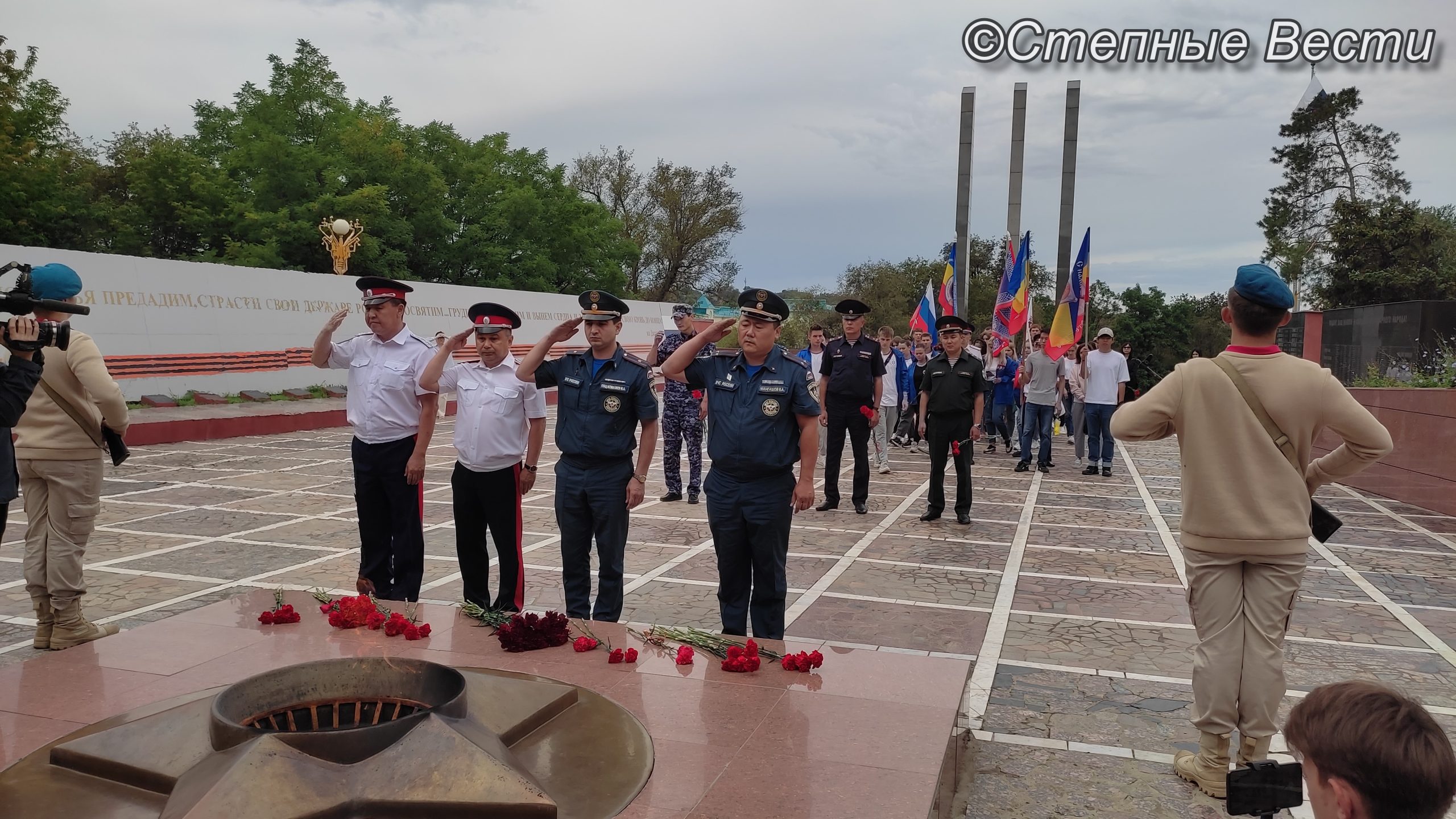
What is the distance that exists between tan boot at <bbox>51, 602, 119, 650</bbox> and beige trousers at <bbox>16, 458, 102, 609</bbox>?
0.04m

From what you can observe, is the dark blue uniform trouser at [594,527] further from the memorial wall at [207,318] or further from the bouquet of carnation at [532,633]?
the memorial wall at [207,318]

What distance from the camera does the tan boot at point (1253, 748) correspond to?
356 cm

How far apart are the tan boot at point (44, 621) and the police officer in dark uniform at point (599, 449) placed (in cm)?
250

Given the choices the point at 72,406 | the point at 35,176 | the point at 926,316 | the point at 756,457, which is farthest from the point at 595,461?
the point at 35,176

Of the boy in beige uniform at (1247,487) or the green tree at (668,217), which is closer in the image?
the boy in beige uniform at (1247,487)

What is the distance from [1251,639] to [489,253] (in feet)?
116

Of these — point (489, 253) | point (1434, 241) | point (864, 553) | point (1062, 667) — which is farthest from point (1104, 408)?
point (489, 253)

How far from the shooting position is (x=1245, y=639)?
3541 mm

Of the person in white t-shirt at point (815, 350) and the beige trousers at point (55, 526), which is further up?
the person in white t-shirt at point (815, 350)

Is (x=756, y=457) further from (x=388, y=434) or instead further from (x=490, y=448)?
(x=388, y=434)

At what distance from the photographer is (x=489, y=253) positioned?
120 feet

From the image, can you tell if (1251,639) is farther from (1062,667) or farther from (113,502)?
(113,502)

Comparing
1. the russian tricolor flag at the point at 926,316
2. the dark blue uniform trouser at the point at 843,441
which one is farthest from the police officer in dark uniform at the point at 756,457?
the russian tricolor flag at the point at 926,316

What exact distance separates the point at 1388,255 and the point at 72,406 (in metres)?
32.6
